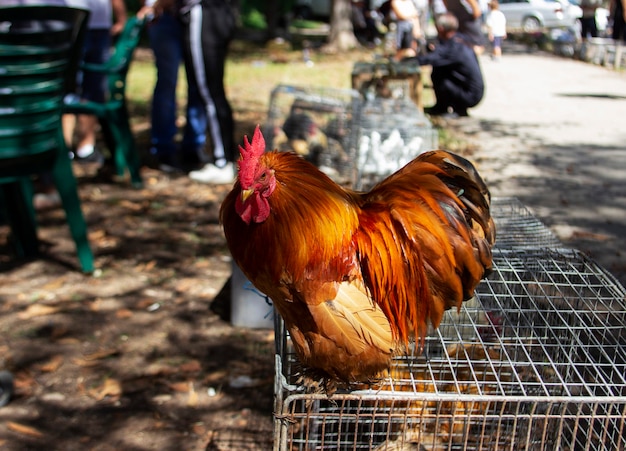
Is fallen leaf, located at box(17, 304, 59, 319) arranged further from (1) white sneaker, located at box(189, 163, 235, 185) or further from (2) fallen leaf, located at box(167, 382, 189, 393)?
(1) white sneaker, located at box(189, 163, 235, 185)

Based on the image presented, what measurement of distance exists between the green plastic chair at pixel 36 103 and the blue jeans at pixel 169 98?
1.68m

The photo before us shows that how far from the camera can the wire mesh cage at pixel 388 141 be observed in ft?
14.9

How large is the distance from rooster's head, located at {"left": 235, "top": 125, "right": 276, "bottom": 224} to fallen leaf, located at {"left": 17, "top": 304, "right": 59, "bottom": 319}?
2.34 meters

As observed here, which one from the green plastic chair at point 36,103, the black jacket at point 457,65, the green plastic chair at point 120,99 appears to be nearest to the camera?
the green plastic chair at point 36,103

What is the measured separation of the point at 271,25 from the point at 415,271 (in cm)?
1911

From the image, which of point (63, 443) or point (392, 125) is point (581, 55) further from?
point (63, 443)

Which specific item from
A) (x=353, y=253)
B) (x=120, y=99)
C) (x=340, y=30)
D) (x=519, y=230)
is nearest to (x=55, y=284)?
(x=120, y=99)

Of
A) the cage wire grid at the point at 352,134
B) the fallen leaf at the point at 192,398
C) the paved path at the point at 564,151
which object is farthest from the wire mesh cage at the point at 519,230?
the fallen leaf at the point at 192,398

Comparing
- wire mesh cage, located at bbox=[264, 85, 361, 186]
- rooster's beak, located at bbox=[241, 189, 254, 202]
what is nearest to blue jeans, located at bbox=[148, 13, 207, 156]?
wire mesh cage, located at bbox=[264, 85, 361, 186]

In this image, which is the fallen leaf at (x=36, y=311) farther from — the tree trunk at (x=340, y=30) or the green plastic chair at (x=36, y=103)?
the tree trunk at (x=340, y=30)

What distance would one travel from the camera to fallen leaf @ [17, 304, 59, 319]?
3828mm

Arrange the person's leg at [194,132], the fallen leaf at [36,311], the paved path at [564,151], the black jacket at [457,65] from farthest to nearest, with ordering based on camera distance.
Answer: the black jacket at [457,65], the person's leg at [194,132], the paved path at [564,151], the fallen leaf at [36,311]

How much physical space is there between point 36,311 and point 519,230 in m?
3.01

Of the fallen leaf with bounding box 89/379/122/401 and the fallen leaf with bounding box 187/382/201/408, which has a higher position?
the fallen leaf with bounding box 89/379/122/401
